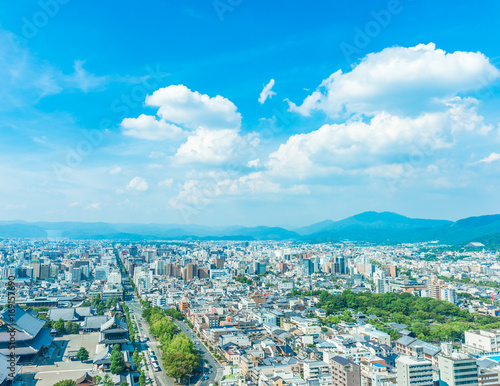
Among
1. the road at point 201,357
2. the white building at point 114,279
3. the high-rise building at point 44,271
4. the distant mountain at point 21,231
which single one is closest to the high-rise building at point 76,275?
the high-rise building at point 44,271

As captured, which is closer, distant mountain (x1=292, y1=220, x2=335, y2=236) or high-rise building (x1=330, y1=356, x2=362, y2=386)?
high-rise building (x1=330, y1=356, x2=362, y2=386)

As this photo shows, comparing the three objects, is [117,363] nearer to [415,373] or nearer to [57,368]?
[57,368]

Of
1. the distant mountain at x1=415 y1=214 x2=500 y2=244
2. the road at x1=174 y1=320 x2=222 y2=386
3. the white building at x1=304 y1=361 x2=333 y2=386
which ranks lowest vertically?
the road at x1=174 y1=320 x2=222 y2=386

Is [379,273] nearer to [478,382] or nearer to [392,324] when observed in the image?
[392,324]

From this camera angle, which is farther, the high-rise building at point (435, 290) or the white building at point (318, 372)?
the high-rise building at point (435, 290)

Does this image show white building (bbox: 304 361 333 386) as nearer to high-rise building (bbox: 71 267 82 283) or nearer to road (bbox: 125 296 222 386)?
road (bbox: 125 296 222 386)

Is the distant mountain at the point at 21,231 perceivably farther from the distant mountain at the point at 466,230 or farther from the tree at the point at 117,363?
the distant mountain at the point at 466,230

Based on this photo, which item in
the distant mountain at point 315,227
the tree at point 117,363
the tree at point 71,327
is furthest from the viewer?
the distant mountain at point 315,227

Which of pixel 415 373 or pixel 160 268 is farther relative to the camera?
pixel 160 268

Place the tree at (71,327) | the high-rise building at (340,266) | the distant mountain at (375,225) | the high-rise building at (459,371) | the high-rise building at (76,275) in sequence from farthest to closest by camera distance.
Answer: the distant mountain at (375,225) < the high-rise building at (340,266) < the high-rise building at (76,275) < the tree at (71,327) < the high-rise building at (459,371)

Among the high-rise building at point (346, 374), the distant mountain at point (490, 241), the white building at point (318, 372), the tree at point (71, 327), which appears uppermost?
the distant mountain at point (490, 241)

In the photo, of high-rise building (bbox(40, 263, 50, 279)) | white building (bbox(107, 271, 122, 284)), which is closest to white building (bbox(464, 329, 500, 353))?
white building (bbox(107, 271, 122, 284))

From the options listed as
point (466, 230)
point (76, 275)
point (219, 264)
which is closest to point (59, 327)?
point (76, 275)
